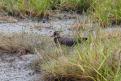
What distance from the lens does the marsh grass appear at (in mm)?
3453

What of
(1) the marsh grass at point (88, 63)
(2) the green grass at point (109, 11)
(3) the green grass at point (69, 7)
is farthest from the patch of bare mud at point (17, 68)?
(2) the green grass at point (109, 11)

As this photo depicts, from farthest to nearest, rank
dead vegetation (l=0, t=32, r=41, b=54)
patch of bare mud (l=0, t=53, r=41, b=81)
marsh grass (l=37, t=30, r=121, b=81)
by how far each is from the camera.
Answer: dead vegetation (l=0, t=32, r=41, b=54) → patch of bare mud (l=0, t=53, r=41, b=81) → marsh grass (l=37, t=30, r=121, b=81)

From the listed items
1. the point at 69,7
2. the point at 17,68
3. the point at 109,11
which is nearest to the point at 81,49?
the point at 17,68

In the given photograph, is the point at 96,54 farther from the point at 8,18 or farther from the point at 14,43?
the point at 8,18

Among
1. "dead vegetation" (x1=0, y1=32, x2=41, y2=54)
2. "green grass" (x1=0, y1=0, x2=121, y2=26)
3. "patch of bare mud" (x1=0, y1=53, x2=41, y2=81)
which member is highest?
"green grass" (x1=0, y1=0, x2=121, y2=26)

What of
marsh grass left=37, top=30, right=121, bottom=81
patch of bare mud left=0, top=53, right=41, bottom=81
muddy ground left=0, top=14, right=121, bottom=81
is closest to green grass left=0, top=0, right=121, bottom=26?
muddy ground left=0, top=14, right=121, bottom=81

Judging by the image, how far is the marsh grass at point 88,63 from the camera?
11.3ft

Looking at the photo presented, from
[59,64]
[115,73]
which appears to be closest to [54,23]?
[59,64]

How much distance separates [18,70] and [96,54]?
3.01 feet

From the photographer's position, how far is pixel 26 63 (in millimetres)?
4371

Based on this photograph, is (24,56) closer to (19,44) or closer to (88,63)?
(19,44)

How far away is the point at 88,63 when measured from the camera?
3.55 meters

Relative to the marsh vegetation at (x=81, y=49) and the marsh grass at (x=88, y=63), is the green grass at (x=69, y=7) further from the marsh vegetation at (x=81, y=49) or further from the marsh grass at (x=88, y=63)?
the marsh grass at (x=88, y=63)

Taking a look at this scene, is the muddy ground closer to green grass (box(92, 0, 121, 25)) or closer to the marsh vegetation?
the marsh vegetation
